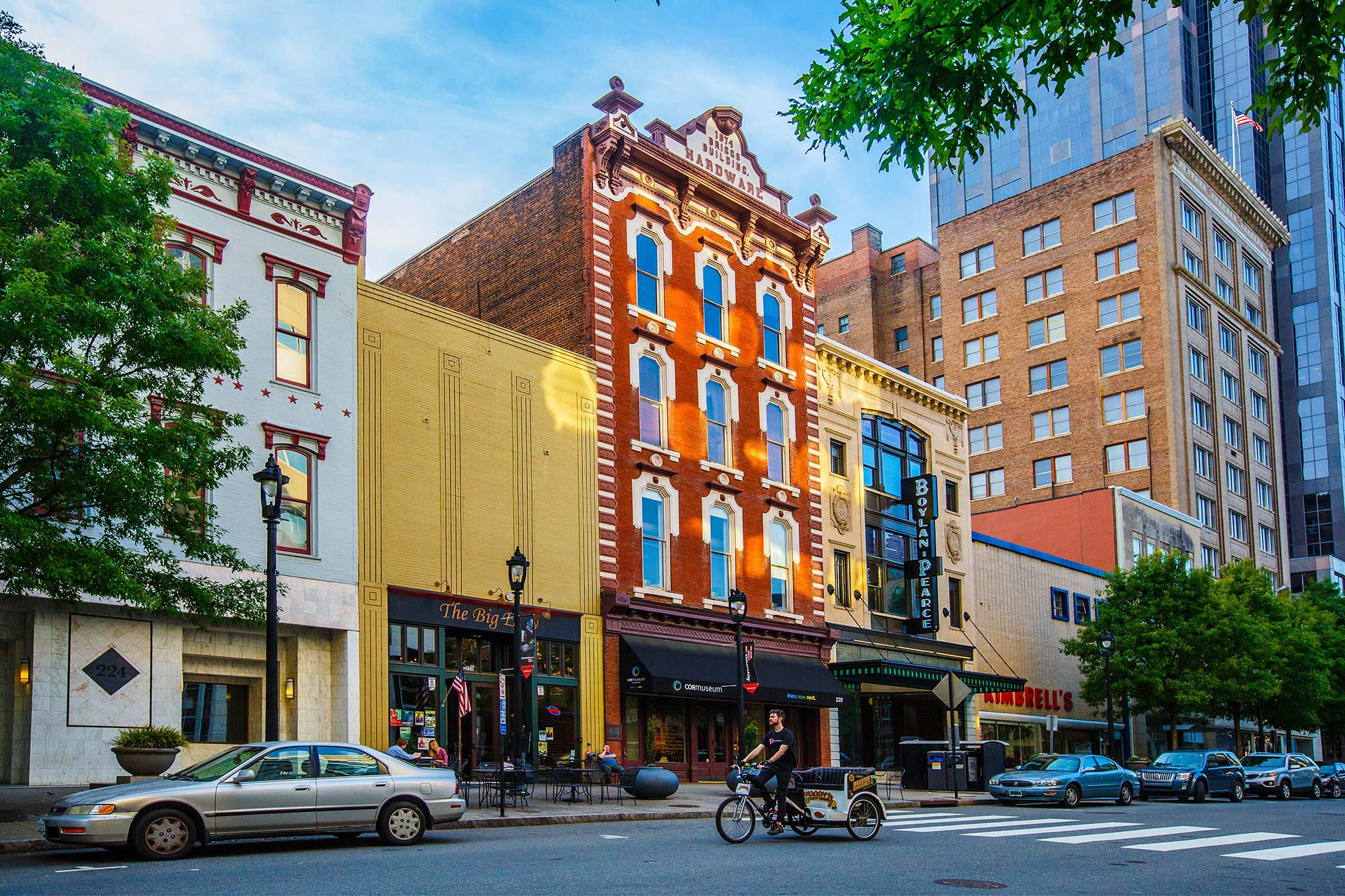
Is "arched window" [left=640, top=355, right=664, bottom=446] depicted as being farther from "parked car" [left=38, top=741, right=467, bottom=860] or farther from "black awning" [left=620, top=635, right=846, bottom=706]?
"parked car" [left=38, top=741, right=467, bottom=860]

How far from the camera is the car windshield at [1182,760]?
34.7 m

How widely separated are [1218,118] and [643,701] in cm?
8322

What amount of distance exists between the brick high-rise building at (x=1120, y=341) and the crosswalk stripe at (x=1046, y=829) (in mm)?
47573

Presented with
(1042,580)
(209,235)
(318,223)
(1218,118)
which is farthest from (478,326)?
(1218,118)

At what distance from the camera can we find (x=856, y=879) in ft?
44.1

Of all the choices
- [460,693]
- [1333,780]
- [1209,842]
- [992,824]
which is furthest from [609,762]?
[1333,780]

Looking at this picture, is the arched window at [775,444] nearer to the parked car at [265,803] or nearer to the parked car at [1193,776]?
the parked car at [1193,776]

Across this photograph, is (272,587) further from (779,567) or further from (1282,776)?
(1282,776)

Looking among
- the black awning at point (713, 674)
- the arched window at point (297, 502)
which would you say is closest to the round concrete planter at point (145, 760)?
the arched window at point (297, 502)

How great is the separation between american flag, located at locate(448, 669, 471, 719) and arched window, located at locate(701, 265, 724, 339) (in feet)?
43.0

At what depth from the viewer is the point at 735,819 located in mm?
17438

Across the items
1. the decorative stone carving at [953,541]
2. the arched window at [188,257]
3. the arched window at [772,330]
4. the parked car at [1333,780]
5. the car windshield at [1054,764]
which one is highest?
the arched window at [772,330]

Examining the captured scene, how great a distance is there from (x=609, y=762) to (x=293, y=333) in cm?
1129

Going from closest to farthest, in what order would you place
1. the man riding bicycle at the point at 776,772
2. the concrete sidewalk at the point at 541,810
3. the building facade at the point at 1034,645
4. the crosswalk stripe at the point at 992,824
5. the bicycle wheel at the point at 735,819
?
the concrete sidewalk at the point at 541,810 → the bicycle wheel at the point at 735,819 → the man riding bicycle at the point at 776,772 → the crosswalk stripe at the point at 992,824 → the building facade at the point at 1034,645
